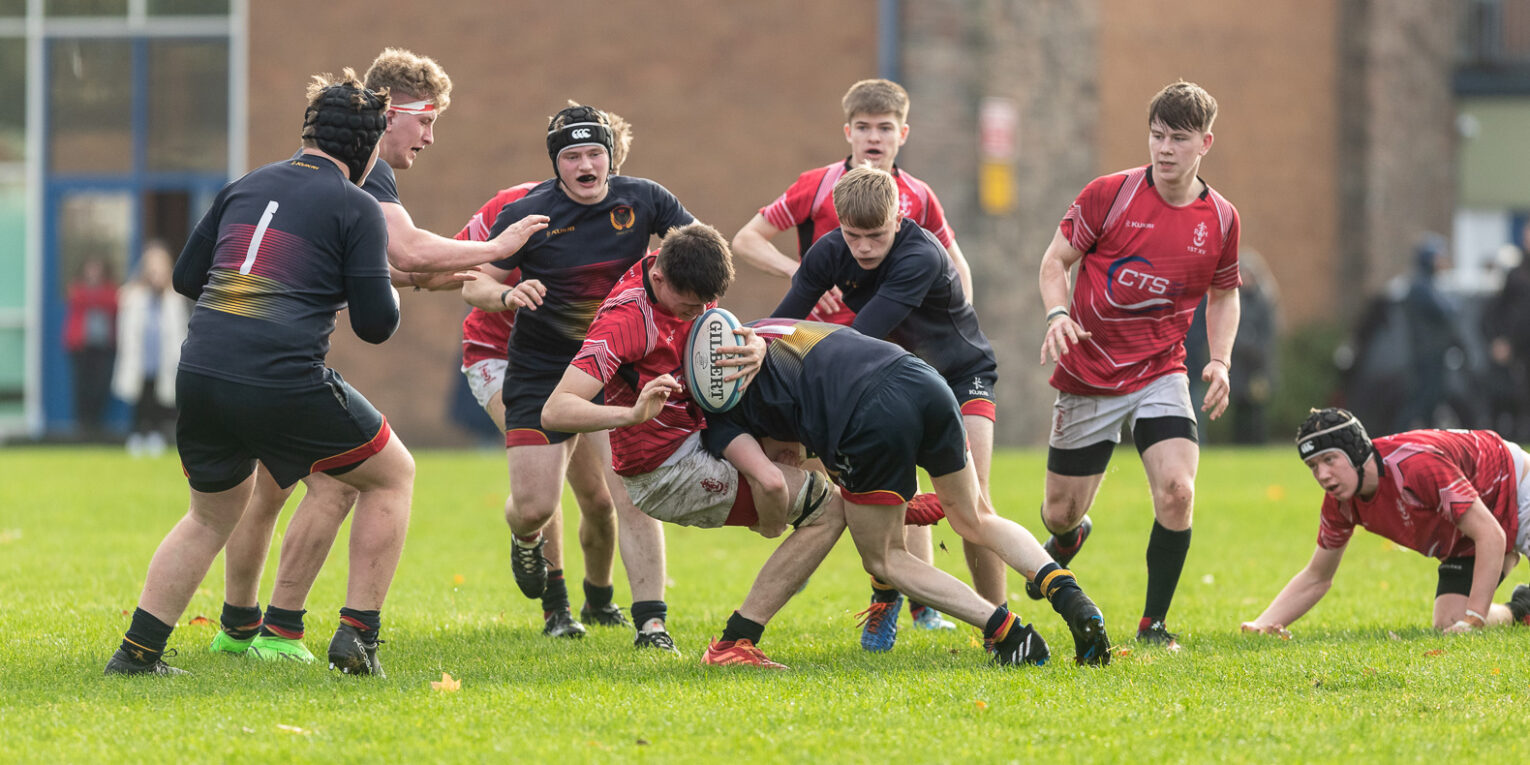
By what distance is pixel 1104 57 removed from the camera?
69.2 feet

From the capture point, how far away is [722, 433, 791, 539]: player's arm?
587 cm

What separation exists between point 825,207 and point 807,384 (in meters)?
1.78

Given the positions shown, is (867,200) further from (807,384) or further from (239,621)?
(239,621)

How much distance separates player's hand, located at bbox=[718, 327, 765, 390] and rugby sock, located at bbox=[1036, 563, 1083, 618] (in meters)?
1.25

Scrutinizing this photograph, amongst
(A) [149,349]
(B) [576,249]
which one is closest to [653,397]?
(B) [576,249]

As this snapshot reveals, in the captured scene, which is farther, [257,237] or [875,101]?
[875,101]

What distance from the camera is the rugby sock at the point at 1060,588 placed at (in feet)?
19.0

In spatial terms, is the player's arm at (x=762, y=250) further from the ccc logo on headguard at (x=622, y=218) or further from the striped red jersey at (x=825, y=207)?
the ccc logo on headguard at (x=622, y=218)

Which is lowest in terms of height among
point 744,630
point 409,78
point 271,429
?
point 744,630

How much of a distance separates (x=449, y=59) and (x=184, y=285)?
547 inches

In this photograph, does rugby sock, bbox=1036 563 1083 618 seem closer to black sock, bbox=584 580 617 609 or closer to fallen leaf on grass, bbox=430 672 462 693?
fallen leaf on grass, bbox=430 672 462 693

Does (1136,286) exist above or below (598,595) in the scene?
above

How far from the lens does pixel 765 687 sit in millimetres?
5566

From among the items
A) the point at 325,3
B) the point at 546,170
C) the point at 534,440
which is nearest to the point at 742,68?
the point at 546,170
